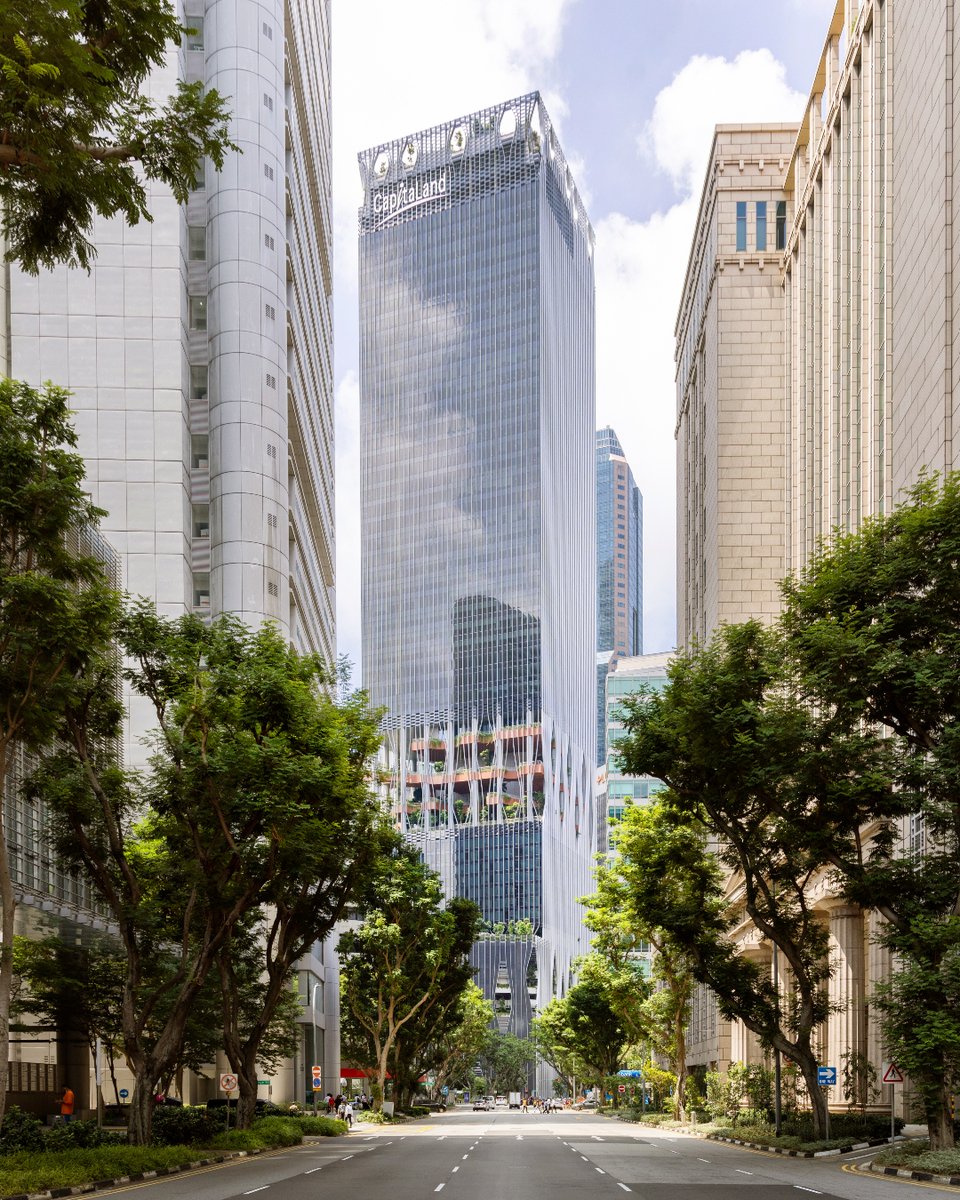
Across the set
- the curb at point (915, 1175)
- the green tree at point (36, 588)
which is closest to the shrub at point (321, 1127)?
the curb at point (915, 1175)

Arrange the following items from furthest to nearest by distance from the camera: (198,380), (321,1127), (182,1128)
Result: (198,380), (321,1127), (182,1128)

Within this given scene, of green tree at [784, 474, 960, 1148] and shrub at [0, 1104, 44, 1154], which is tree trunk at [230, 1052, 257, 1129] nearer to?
shrub at [0, 1104, 44, 1154]

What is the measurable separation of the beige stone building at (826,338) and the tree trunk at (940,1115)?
41.2 feet

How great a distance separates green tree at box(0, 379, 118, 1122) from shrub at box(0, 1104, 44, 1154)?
121 inches

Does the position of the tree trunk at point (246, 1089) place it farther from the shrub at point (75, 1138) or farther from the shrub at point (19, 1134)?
the shrub at point (19, 1134)

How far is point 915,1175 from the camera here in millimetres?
28188

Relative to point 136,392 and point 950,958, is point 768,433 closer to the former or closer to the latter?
point 136,392

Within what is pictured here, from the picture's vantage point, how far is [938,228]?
141 feet

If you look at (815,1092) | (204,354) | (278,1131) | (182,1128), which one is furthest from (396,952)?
(815,1092)

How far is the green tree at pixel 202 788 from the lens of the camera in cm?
3312

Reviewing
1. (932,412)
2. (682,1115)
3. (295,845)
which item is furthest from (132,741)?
(932,412)

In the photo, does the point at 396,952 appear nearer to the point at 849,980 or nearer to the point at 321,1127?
the point at 321,1127

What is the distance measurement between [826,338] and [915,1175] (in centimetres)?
4203

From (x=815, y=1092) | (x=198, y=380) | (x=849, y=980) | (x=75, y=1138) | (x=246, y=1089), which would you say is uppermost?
(x=198, y=380)
